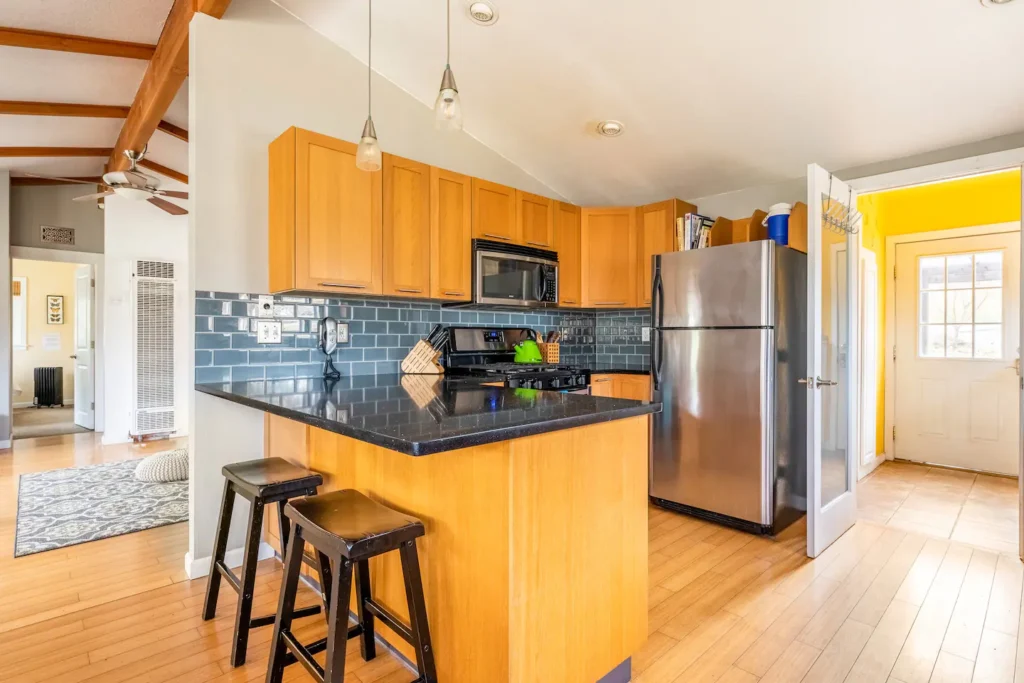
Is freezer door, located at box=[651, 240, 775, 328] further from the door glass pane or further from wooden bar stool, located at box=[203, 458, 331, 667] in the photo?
wooden bar stool, located at box=[203, 458, 331, 667]

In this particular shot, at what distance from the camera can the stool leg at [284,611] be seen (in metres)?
1.45

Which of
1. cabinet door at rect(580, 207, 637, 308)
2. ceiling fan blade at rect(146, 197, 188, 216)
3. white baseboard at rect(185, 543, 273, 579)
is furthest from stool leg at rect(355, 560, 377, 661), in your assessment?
ceiling fan blade at rect(146, 197, 188, 216)

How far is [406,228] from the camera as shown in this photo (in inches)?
112

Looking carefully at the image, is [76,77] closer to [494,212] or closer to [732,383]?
[494,212]

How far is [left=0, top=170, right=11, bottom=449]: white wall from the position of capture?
4934 millimetres

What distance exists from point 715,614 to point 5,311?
6656 millimetres

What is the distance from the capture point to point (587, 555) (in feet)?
4.81

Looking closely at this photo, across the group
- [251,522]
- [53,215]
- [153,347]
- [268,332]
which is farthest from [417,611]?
[53,215]

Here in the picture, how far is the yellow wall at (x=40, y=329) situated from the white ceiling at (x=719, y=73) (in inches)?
305

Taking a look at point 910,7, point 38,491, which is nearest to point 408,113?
Answer: point 910,7

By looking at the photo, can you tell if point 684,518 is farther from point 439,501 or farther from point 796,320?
point 439,501

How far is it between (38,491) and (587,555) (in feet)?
14.0

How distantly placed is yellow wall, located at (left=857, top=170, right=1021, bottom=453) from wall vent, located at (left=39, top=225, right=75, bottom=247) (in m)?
7.97

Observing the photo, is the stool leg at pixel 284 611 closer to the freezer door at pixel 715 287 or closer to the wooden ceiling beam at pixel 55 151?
the freezer door at pixel 715 287
